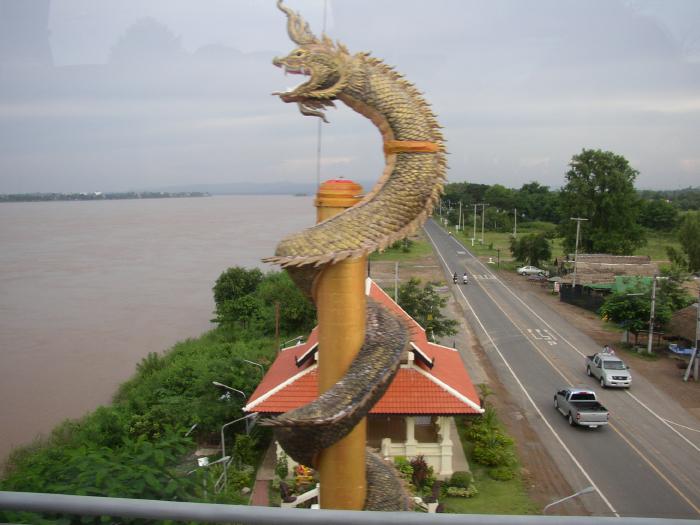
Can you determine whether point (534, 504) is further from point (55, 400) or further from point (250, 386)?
point (55, 400)

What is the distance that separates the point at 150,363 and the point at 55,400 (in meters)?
2.63

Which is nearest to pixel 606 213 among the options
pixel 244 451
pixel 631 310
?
pixel 631 310

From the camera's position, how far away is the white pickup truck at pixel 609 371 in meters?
15.6

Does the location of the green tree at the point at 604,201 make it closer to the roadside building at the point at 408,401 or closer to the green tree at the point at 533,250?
the green tree at the point at 533,250

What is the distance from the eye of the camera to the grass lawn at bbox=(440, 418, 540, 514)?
9.45 metres

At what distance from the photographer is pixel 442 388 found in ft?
33.6

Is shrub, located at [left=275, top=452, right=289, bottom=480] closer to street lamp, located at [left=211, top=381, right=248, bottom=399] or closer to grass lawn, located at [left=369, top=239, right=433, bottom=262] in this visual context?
street lamp, located at [left=211, top=381, right=248, bottom=399]

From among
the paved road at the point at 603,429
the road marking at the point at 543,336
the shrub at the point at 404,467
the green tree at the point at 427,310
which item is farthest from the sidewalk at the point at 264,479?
the road marking at the point at 543,336

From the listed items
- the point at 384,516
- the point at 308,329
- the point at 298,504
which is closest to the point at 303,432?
the point at 384,516

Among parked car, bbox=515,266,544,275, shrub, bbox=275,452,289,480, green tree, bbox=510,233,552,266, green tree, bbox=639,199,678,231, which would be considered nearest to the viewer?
shrub, bbox=275,452,289,480

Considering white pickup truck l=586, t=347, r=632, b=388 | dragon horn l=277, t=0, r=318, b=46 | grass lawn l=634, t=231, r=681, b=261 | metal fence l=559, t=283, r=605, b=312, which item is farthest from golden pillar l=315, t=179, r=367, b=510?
grass lawn l=634, t=231, r=681, b=261

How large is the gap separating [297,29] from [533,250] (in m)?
34.5

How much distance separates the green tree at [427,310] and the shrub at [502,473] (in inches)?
286

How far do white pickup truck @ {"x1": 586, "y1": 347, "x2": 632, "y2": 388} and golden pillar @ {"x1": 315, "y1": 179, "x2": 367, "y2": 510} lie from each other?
13.5 meters
